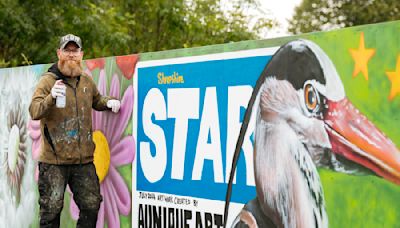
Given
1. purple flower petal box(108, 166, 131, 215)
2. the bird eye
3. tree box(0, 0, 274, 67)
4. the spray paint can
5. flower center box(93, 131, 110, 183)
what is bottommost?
purple flower petal box(108, 166, 131, 215)

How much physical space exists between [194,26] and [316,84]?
58.0ft

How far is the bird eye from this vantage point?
4988 mm

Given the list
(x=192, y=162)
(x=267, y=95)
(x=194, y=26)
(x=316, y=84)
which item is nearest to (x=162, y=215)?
(x=192, y=162)

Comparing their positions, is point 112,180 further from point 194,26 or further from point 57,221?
point 194,26

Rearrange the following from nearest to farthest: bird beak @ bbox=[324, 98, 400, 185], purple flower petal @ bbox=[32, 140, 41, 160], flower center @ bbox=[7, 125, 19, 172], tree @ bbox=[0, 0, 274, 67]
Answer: bird beak @ bbox=[324, 98, 400, 185], purple flower petal @ bbox=[32, 140, 41, 160], flower center @ bbox=[7, 125, 19, 172], tree @ bbox=[0, 0, 274, 67]

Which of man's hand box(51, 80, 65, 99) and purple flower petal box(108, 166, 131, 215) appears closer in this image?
man's hand box(51, 80, 65, 99)

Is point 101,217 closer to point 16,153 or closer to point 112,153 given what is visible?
point 112,153

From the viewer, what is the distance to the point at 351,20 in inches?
1767

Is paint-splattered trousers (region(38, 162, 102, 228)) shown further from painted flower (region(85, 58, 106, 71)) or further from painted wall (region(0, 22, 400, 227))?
painted flower (region(85, 58, 106, 71))

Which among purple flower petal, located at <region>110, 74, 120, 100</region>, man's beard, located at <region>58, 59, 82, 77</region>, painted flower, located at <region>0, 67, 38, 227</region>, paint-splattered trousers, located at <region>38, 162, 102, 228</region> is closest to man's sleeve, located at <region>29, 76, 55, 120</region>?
man's beard, located at <region>58, 59, 82, 77</region>

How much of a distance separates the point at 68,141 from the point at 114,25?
1377 cm

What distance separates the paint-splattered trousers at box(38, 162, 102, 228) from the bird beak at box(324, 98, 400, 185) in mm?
2675

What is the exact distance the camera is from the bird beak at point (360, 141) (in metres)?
Result: 4.42

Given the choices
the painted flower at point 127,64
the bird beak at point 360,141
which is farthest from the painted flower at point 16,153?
the bird beak at point 360,141
